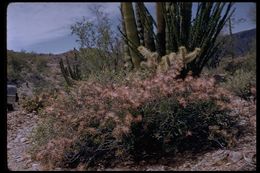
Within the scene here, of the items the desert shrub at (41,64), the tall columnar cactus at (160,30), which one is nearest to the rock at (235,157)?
the tall columnar cactus at (160,30)

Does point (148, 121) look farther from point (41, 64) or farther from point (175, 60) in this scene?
point (41, 64)

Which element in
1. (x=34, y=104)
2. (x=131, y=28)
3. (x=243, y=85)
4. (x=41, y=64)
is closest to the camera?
(x=243, y=85)

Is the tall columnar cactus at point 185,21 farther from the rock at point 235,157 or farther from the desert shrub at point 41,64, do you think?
the desert shrub at point 41,64

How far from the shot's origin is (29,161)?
6234 mm

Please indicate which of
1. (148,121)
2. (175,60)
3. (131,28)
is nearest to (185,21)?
(175,60)

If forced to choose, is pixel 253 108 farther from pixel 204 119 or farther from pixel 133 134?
pixel 133 134

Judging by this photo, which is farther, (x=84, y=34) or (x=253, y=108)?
(x=84, y=34)

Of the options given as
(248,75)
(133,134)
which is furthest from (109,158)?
(248,75)

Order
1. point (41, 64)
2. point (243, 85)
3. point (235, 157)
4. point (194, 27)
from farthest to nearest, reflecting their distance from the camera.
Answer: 1. point (41, 64)
2. point (194, 27)
3. point (243, 85)
4. point (235, 157)

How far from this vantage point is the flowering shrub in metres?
5.60

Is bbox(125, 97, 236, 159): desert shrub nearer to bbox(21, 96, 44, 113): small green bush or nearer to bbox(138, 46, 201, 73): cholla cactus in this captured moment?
bbox(138, 46, 201, 73): cholla cactus

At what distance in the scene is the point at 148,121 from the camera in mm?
5680

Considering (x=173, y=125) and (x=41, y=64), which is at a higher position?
(x=41, y=64)

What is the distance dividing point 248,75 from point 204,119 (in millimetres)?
878
